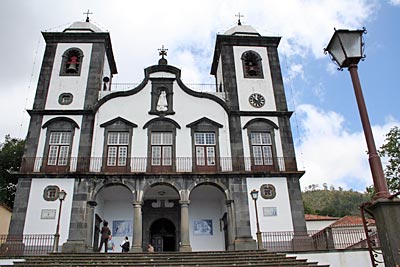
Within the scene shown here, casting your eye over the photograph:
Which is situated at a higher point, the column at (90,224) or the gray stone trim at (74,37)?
the gray stone trim at (74,37)

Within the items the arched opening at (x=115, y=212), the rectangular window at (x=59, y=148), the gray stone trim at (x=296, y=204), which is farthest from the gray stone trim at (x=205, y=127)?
the rectangular window at (x=59, y=148)

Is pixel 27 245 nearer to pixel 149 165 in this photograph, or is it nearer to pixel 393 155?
pixel 149 165

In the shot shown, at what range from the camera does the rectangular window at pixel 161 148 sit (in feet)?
60.9

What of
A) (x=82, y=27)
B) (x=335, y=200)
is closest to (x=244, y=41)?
(x=82, y=27)

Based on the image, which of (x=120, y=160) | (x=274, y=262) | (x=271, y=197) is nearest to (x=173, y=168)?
(x=120, y=160)

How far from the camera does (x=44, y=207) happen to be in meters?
17.1

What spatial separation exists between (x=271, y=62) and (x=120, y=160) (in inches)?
416

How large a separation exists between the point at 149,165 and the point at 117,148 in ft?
6.44

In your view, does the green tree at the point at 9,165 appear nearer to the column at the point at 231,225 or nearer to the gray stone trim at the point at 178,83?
the gray stone trim at the point at 178,83

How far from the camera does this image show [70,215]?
1688 centimetres

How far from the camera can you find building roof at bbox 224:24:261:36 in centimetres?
2292

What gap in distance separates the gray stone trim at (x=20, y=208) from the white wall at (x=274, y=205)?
10.4 metres

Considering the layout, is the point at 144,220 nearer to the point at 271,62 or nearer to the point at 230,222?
the point at 230,222

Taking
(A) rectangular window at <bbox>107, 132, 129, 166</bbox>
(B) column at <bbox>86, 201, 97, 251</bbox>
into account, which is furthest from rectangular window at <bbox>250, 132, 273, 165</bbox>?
(B) column at <bbox>86, 201, 97, 251</bbox>
